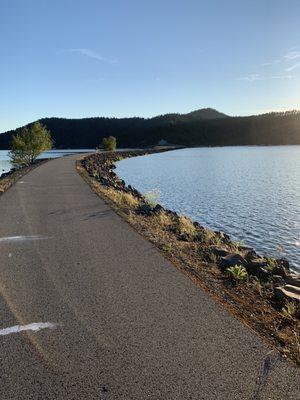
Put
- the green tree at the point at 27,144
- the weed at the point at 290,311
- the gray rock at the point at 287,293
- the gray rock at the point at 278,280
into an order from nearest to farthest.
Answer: the weed at the point at 290,311 < the gray rock at the point at 287,293 < the gray rock at the point at 278,280 < the green tree at the point at 27,144

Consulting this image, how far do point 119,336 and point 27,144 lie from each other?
59.2m

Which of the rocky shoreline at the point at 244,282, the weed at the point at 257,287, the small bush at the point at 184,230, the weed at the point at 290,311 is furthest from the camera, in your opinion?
the small bush at the point at 184,230

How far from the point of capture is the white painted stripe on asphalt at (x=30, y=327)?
6402 millimetres

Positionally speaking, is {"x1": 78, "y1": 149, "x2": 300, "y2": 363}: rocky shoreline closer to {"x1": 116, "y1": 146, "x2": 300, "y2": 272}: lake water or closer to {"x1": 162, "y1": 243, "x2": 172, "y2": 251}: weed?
{"x1": 162, "y1": 243, "x2": 172, "y2": 251}: weed

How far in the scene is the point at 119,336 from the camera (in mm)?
6191

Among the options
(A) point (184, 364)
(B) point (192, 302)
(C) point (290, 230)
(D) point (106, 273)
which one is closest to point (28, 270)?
(D) point (106, 273)

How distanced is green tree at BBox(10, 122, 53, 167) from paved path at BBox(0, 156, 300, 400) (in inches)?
2060

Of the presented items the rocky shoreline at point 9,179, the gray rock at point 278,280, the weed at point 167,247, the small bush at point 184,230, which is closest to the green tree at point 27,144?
the rocky shoreline at point 9,179

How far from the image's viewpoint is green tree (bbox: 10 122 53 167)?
60719 millimetres

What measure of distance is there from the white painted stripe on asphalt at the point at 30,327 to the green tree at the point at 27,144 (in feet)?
186

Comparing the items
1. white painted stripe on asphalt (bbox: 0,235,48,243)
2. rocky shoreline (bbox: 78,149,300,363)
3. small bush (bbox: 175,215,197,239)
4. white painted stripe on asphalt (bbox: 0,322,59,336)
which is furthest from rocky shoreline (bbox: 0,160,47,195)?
white painted stripe on asphalt (bbox: 0,322,59,336)

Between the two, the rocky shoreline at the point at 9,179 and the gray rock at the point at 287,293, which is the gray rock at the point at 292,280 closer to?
the gray rock at the point at 287,293

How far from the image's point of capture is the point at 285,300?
812 centimetres

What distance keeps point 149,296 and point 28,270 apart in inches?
118
